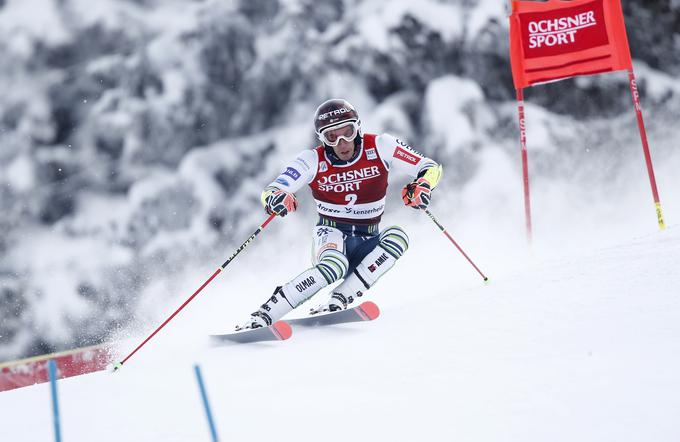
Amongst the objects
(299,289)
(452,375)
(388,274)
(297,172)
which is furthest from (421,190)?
(388,274)

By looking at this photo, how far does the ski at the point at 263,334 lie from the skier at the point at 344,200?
82mm

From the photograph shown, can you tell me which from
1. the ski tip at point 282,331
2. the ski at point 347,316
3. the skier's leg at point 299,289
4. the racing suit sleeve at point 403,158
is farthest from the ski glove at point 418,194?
the ski tip at point 282,331

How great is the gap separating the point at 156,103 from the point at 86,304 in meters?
3.53

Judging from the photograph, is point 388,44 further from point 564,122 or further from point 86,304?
point 86,304

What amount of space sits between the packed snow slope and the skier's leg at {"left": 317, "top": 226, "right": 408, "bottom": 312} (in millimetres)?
226

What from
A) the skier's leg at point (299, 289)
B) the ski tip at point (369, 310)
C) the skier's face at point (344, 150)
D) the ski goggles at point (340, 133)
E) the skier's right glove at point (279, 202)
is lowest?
the ski tip at point (369, 310)

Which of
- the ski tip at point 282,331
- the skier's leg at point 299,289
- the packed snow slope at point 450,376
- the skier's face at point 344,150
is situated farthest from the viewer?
the skier's face at point 344,150

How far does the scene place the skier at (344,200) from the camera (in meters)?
3.47

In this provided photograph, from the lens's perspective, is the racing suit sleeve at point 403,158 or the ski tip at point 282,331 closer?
the ski tip at point 282,331

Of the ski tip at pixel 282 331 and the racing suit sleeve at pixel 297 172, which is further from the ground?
the racing suit sleeve at pixel 297 172

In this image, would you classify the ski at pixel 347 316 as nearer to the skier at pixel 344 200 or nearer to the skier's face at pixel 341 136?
the skier at pixel 344 200

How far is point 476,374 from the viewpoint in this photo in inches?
83.7

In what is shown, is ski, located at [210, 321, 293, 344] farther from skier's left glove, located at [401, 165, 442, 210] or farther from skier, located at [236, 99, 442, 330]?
Answer: skier's left glove, located at [401, 165, 442, 210]

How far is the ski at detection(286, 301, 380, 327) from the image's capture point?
3336 mm
